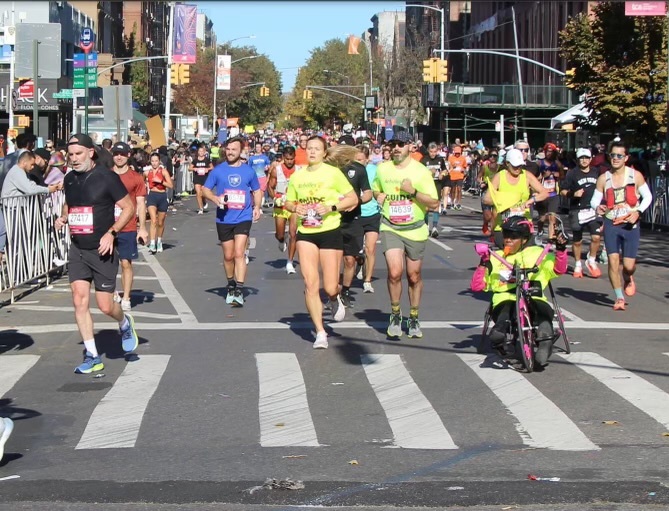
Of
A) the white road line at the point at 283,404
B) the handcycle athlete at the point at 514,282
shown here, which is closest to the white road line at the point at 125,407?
the white road line at the point at 283,404

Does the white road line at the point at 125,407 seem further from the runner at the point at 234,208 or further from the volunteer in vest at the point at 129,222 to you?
the runner at the point at 234,208

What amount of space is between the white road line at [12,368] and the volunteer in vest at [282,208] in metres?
5.24

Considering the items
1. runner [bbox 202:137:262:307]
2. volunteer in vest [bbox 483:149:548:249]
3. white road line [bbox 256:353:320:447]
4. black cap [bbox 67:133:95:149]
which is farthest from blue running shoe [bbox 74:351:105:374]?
volunteer in vest [bbox 483:149:548:249]

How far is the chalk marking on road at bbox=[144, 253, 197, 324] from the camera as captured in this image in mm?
13609

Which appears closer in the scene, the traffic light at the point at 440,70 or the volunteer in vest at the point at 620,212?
the volunteer in vest at the point at 620,212

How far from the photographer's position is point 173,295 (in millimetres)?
15578

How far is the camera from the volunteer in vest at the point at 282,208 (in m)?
17.0

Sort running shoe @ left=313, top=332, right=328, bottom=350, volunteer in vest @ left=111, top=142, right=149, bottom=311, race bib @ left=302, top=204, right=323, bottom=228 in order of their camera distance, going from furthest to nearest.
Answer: volunteer in vest @ left=111, top=142, right=149, bottom=311, running shoe @ left=313, top=332, right=328, bottom=350, race bib @ left=302, top=204, right=323, bottom=228

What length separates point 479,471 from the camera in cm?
682

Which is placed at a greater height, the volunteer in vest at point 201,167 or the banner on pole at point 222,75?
the banner on pole at point 222,75

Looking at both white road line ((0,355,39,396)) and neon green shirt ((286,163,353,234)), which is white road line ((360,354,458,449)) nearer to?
neon green shirt ((286,163,353,234))

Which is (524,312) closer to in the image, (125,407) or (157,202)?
(125,407)

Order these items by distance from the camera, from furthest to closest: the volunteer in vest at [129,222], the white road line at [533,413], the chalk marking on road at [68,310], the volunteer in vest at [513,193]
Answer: the volunteer in vest at [513,193]
the volunteer in vest at [129,222]
the chalk marking on road at [68,310]
the white road line at [533,413]

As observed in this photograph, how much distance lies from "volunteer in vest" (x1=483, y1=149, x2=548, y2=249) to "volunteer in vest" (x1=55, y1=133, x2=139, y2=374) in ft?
19.1
